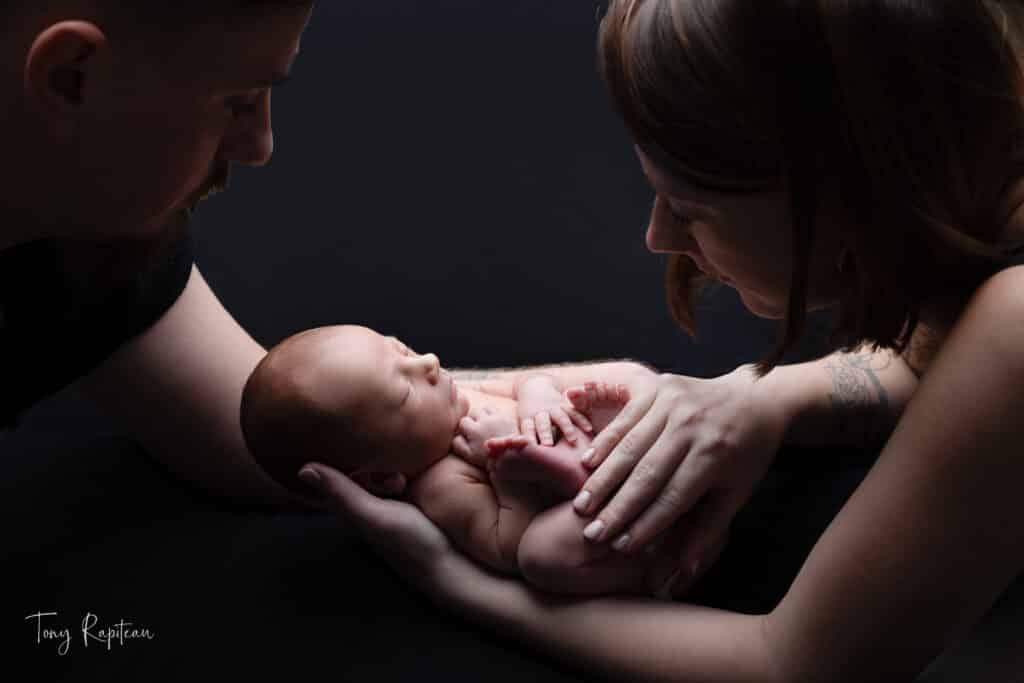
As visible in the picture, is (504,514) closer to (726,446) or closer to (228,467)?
(726,446)

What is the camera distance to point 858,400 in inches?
58.2

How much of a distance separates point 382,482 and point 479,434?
5.6 inches

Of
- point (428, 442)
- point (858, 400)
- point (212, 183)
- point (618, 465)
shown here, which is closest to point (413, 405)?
point (428, 442)

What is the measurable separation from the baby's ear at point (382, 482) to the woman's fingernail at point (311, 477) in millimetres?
54

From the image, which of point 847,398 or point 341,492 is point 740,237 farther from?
point 341,492

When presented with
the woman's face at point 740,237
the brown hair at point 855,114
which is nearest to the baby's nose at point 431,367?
the woman's face at point 740,237

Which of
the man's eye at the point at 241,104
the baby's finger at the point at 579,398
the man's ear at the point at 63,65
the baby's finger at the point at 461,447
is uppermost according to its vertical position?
the man's ear at the point at 63,65

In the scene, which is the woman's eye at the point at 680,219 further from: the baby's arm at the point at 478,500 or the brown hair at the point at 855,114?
the baby's arm at the point at 478,500

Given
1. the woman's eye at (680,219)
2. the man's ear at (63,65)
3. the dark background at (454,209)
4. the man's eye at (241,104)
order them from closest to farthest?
1. the man's ear at (63,65)
2. the man's eye at (241,104)
3. the woman's eye at (680,219)
4. the dark background at (454,209)

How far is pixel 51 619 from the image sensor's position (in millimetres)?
1352

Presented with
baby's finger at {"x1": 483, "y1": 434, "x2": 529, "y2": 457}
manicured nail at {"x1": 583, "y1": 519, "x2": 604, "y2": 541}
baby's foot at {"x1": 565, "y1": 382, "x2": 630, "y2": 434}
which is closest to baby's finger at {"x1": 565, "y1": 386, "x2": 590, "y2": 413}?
baby's foot at {"x1": 565, "y1": 382, "x2": 630, "y2": 434}

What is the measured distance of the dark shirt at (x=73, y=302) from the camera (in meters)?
1.29

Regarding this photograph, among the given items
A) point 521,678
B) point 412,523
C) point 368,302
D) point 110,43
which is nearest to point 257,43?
point 110,43

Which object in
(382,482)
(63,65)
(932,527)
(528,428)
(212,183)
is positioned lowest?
(382,482)
